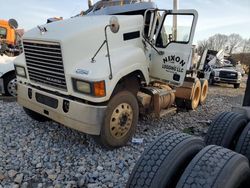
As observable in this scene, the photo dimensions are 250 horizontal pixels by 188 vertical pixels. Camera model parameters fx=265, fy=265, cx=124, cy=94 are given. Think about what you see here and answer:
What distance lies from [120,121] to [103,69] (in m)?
0.95

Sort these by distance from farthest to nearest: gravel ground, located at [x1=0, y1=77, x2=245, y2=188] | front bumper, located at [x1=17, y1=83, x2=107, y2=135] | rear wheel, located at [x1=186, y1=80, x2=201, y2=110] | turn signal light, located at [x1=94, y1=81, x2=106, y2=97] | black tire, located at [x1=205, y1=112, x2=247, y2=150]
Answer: rear wheel, located at [x1=186, y1=80, x2=201, y2=110] < front bumper, located at [x1=17, y1=83, x2=107, y2=135] < turn signal light, located at [x1=94, y1=81, x2=106, y2=97] < gravel ground, located at [x1=0, y1=77, x2=245, y2=188] < black tire, located at [x1=205, y1=112, x2=247, y2=150]

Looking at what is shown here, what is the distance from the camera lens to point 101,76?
3.68 metres

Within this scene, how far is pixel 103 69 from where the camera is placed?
378 cm

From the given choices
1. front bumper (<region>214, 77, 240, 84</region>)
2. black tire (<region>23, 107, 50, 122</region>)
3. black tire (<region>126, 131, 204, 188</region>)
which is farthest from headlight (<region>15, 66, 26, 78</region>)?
front bumper (<region>214, 77, 240, 84</region>)

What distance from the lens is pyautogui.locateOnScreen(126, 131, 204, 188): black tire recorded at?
2002 mm

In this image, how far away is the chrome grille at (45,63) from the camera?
3.97 m

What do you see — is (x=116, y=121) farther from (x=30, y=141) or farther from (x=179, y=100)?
(x=179, y=100)

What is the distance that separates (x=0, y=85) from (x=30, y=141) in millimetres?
3682

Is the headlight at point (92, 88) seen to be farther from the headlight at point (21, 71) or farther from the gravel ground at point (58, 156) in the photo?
the headlight at point (21, 71)

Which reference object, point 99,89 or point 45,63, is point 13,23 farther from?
point 99,89

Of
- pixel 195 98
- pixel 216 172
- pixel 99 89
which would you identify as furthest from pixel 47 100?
pixel 195 98

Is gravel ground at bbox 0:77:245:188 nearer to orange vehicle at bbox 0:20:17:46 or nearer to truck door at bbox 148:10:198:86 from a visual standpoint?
truck door at bbox 148:10:198:86

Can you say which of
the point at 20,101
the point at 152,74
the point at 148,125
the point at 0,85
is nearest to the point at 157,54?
the point at 152,74

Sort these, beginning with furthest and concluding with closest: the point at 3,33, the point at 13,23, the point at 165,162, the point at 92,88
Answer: the point at 3,33 → the point at 13,23 → the point at 92,88 → the point at 165,162
